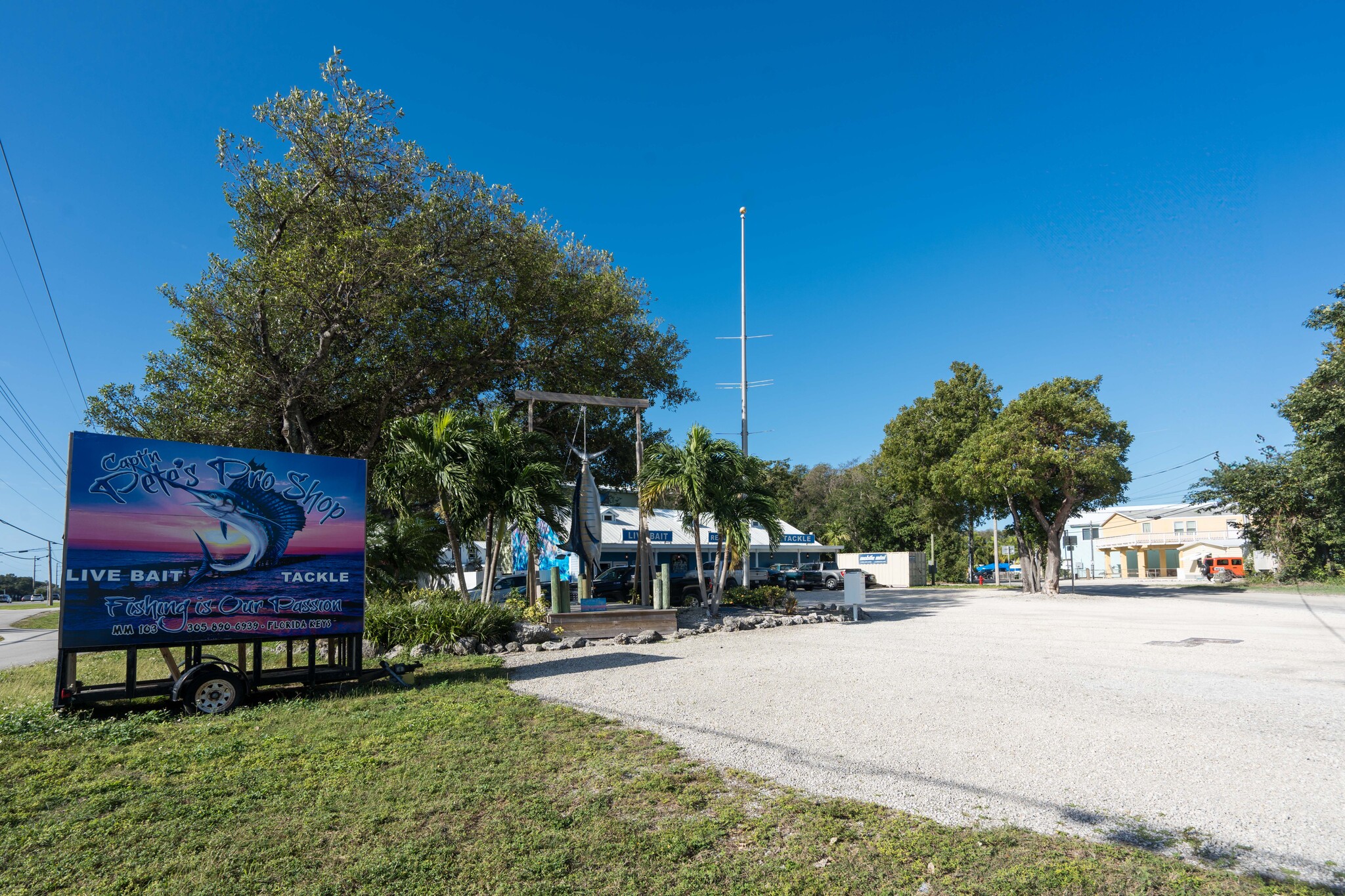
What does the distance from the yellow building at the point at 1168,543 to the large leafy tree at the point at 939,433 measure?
770 inches

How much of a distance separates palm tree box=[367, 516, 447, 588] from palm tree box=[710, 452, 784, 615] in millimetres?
6329

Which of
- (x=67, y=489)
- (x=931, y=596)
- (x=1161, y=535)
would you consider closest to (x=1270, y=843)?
(x=67, y=489)

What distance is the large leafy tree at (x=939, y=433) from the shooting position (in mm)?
35438

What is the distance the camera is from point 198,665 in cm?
790

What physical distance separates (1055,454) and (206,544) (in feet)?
89.5

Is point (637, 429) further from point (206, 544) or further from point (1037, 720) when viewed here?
point (1037, 720)

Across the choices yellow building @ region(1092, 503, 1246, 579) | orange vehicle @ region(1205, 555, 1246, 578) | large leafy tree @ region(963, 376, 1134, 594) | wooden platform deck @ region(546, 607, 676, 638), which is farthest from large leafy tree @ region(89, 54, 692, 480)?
yellow building @ region(1092, 503, 1246, 579)

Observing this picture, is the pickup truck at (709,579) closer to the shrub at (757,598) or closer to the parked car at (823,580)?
the shrub at (757,598)

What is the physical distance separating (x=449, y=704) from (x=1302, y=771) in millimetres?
7390

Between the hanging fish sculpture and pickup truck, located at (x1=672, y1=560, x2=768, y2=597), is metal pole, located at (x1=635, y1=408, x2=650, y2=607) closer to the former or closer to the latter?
the hanging fish sculpture

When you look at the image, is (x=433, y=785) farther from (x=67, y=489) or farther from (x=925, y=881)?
(x=67, y=489)

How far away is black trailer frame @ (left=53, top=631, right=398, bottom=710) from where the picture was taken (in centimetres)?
748

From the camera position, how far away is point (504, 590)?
70.6 feet

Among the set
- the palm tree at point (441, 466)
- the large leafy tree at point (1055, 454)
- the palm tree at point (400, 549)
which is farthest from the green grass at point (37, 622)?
the large leafy tree at point (1055, 454)
